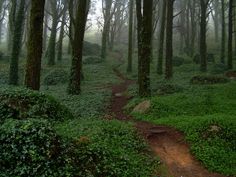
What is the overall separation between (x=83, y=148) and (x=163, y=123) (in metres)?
4.51

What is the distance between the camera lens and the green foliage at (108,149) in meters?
9.11

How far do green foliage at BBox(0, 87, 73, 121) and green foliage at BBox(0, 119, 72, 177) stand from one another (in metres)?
2.32

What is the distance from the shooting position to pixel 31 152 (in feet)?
28.1

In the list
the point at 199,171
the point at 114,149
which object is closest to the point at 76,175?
the point at 114,149

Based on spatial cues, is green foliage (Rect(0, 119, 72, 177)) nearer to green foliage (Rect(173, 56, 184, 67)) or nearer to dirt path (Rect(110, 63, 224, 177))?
dirt path (Rect(110, 63, 224, 177))

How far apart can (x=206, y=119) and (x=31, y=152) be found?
6.50 metres

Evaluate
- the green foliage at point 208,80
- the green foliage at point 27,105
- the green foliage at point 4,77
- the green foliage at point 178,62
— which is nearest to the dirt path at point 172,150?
the green foliage at point 27,105

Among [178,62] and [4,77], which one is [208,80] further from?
[4,77]

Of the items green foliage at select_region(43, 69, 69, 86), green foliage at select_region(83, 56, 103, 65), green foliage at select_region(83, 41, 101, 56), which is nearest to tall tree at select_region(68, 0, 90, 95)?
green foliage at select_region(43, 69, 69, 86)

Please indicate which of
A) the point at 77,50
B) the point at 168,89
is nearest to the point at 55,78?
the point at 77,50

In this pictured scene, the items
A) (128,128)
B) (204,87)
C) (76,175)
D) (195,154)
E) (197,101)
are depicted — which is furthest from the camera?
(204,87)

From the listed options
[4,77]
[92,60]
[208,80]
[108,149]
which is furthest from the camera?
[92,60]

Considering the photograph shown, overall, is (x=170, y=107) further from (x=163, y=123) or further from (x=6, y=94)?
(x=6, y=94)

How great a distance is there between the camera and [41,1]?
14.3 m
